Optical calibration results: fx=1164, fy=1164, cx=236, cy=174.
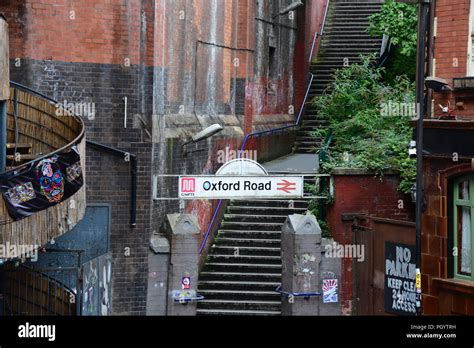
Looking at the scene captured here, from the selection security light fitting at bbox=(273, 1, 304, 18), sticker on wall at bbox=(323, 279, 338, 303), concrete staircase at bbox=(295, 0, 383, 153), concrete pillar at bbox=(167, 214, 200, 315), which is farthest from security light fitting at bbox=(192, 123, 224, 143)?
security light fitting at bbox=(273, 1, 304, 18)

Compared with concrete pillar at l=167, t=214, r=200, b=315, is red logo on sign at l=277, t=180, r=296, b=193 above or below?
above

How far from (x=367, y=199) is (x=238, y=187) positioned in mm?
3396

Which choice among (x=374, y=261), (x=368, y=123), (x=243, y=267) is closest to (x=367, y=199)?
(x=374, y=261)

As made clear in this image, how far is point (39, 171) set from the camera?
62.7 ft

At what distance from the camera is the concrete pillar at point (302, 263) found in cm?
2492

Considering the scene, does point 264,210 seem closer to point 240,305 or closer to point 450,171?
point 240,305

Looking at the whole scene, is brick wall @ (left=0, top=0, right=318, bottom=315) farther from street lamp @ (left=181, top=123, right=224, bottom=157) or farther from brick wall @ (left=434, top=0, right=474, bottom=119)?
brick wall @ (left=434, top=0, right=474, bottom=119)

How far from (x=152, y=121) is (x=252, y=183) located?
2438 millimetres

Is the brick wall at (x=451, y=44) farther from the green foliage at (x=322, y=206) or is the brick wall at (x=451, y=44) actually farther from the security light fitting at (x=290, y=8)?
the security light fitting at (x=290, y=8)

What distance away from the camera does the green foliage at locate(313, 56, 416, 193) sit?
2573 centimetres

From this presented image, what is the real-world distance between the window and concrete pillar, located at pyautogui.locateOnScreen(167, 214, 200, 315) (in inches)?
247

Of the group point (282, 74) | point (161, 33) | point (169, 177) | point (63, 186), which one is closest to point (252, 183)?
point (169, 177)

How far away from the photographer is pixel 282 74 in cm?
3422
